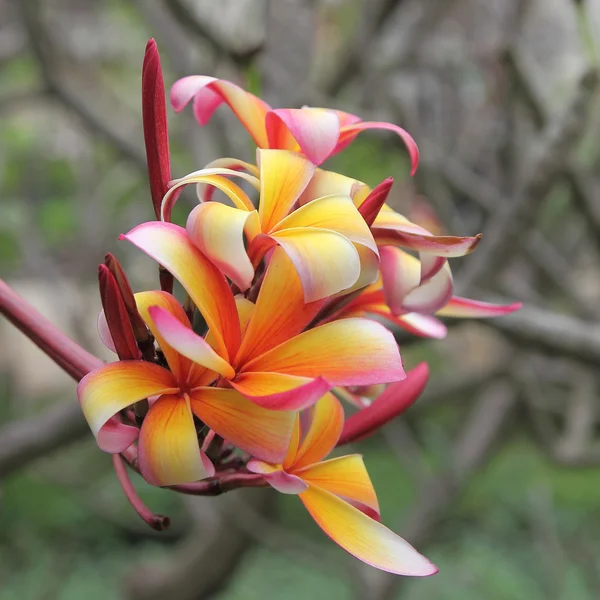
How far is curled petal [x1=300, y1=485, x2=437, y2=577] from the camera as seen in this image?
259mm

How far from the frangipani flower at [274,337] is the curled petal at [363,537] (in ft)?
0.18

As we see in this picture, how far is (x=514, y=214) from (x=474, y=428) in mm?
871

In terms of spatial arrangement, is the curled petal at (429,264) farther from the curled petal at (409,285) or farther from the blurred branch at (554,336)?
the blurred branch at (554,336)

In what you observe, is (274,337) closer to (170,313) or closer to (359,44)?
(170,313)

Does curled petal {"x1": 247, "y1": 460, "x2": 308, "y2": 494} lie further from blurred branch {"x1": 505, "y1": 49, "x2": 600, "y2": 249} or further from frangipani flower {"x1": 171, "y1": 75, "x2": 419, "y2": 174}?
blurred branch {"x1": 505, "y1": 49, "x2": 600, "y2": 249}

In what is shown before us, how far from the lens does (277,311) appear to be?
0.85 ft

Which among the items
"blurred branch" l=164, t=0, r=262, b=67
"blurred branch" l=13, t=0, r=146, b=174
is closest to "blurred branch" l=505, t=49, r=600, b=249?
"blurred branch" l=164, t=0, r=262, b=67

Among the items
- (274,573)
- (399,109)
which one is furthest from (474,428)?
(274,573)

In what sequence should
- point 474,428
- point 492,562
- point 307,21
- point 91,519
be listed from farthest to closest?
point 91,519, point 492,562, point 474,428, point 307,21

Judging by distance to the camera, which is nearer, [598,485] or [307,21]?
[307,21]

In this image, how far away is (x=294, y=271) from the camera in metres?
0.26

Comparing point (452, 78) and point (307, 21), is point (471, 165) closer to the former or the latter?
point (452, 78)

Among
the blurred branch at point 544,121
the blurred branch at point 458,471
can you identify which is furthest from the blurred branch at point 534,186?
the blurred branch at point 458,471

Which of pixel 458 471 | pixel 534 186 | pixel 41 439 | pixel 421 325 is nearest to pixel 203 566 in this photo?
pixel 458 471
